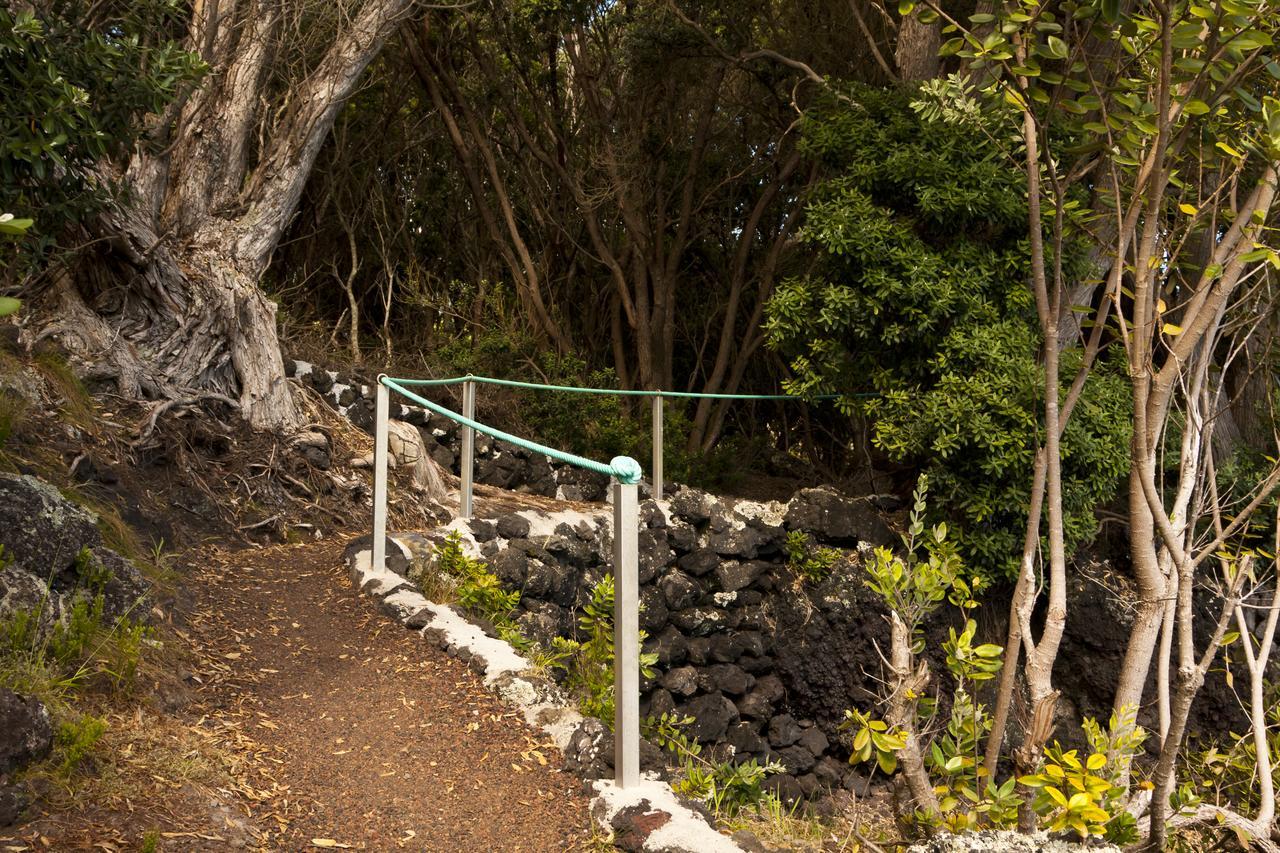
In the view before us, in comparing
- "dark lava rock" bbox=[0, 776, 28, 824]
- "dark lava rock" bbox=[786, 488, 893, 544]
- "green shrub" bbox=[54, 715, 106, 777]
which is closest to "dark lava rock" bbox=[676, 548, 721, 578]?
"dark lava rock" bbox=[786, 488, 893, 544]

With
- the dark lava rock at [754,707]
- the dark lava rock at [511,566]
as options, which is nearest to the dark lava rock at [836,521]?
the dark lava rock at [754,707]

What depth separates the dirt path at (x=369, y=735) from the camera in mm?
3166

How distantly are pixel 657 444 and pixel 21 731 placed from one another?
5109mm

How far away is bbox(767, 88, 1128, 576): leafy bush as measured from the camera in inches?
289

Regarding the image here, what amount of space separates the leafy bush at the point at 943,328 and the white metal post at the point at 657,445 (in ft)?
3.80

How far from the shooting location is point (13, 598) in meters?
3.59

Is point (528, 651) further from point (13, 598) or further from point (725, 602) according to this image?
point (725, 602)

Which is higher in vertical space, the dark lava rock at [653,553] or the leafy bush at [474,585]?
the leafy bush at [474,585]

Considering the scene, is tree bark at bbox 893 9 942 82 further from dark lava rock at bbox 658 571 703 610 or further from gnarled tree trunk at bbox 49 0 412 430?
dark lava rock at bbox 658 571 703 610

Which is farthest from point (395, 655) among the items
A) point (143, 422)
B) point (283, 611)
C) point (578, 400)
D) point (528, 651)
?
point (578, 400)

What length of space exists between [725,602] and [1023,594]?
3.91 meters

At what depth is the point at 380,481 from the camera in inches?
212

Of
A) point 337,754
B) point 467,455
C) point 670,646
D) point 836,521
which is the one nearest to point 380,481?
point 467,455

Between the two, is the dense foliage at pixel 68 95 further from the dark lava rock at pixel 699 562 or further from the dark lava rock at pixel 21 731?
the dark lava rock at pixel 699 562
